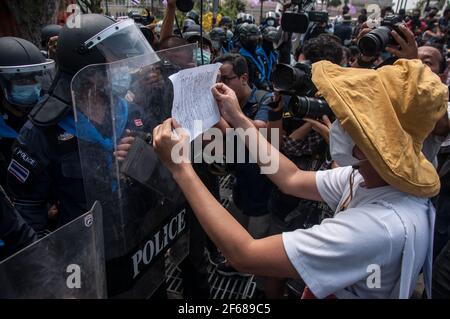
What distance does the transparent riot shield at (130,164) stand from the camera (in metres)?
1.15

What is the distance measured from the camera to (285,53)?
12.3 feet

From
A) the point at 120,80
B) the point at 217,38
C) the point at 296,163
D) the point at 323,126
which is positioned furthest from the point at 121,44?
the point at 217,38

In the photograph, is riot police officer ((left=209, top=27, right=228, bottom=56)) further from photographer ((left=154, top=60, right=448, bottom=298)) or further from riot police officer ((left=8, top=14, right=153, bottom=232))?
photographer ((left=154, top=60, right=448, bottom=298))

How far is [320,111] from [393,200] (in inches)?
32.6

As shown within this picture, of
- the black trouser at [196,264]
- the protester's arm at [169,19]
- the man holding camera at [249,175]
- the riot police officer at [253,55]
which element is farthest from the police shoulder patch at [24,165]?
the riot police officer at [253,55]

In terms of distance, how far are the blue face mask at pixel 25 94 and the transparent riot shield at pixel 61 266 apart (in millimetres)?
1683

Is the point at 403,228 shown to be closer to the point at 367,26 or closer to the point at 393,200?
the point at 393,200

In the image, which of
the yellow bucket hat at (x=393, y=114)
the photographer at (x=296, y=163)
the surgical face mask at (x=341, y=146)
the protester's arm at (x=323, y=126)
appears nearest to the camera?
the yellow bucket hat at (x=393, y=114)

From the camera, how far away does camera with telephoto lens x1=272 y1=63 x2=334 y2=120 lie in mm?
1929

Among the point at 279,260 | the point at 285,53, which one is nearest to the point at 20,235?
the point at 279,260

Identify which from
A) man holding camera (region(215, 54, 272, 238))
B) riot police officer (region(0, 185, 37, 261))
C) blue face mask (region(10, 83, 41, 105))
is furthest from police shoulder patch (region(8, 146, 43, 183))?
man holding camera (region(215, 54, 272, 238))

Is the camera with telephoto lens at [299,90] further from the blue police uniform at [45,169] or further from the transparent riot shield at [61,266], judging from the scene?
the transparent riot shield at [61,266]

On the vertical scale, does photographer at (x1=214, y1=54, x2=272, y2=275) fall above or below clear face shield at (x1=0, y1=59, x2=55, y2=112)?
below

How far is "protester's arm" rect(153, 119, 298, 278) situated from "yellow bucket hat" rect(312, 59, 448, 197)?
0.43 meters
